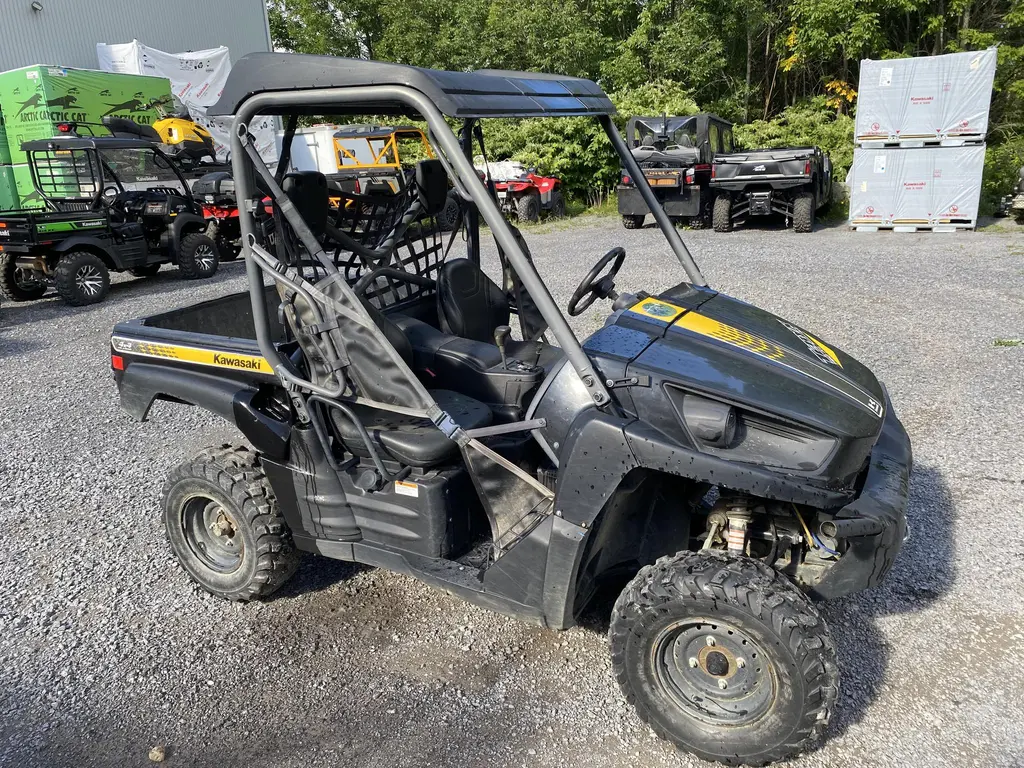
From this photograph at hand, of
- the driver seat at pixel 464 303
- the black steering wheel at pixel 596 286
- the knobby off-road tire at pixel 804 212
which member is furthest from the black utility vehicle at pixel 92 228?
the knobby off-road tire at pixel 804 212

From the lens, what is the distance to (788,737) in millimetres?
2193

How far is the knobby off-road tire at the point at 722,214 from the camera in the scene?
13.2 m

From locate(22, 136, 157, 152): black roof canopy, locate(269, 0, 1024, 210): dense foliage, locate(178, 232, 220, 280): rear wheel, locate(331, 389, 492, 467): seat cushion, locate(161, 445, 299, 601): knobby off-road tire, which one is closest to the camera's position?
locate(331, 389, 492, 467): seat cushion

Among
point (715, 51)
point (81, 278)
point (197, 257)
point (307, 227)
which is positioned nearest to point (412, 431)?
point (307, 227)

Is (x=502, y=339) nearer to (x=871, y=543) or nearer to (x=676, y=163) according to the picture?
(x=871, y=543)

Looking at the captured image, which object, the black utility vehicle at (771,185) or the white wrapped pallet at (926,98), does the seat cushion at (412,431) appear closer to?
the black utility vehicle at (771,185)

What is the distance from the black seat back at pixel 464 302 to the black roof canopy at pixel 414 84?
0.96 metres

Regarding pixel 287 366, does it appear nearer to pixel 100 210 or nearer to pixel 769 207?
pixel 100 210

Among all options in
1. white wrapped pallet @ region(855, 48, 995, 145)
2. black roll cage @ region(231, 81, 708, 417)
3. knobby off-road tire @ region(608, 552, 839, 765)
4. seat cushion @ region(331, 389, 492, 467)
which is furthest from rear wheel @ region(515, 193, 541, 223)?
knobby off-road tire @ region(608, 552, 839, 765)

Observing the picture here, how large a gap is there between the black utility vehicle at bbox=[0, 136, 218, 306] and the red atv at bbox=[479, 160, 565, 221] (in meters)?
6.05

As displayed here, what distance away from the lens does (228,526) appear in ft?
11.0

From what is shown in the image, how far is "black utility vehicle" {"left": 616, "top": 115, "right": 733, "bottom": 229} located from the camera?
13102 millimetres

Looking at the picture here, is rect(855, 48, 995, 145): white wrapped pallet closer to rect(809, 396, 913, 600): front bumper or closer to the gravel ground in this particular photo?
the gravel ground

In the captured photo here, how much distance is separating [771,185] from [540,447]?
11.3m
